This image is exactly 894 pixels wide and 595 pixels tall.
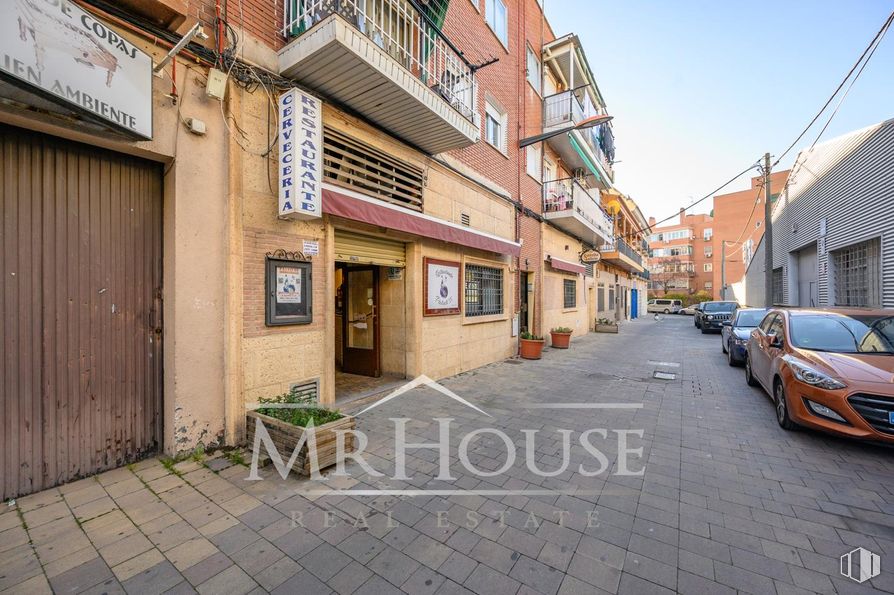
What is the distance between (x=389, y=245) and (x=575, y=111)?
980 centimetres

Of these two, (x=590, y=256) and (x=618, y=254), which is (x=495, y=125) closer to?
(x=590, y=256)

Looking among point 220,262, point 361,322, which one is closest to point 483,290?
point 361,322

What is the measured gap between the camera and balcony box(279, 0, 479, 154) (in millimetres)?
4324

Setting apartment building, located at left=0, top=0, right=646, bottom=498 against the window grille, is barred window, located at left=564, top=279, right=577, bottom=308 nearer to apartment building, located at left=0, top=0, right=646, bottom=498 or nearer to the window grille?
the window grille

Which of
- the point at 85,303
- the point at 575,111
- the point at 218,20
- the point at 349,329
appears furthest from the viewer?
the point at 575,111

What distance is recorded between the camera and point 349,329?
7609 millimetres

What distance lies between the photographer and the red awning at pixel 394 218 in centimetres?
475

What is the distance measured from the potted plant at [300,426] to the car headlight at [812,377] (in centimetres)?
533

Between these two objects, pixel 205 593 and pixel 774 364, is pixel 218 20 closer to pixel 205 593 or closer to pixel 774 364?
pixel 205 593

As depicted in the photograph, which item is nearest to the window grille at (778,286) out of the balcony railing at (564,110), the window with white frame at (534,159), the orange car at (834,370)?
the balcony railing at (564,110)

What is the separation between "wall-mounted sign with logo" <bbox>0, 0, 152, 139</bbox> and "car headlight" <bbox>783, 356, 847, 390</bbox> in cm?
749

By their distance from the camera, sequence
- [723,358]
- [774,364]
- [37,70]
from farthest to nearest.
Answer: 1. [723,358]
2. [774,364]
3. [37,70]

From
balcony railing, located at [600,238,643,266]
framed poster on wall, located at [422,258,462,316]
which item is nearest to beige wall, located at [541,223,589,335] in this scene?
balcony railing, located at [600,238,643,266]

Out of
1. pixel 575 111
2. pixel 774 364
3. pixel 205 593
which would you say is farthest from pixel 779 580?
pixel 575 111
